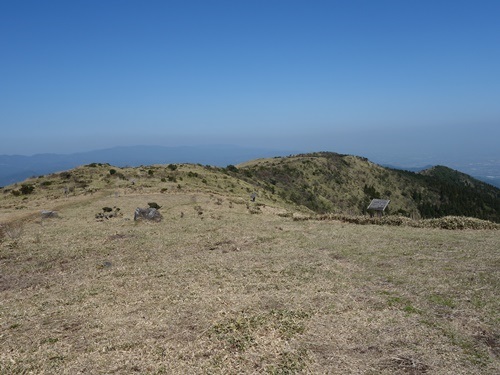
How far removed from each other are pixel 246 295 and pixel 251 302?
35.8 inches

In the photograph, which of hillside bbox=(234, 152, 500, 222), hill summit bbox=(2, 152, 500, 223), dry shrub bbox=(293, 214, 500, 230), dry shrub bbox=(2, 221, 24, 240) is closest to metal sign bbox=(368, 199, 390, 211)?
dry shrub bbox=(293, 214, 500, 230)

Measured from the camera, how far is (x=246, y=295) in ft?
57.2

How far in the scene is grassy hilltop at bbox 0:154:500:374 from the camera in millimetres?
12141

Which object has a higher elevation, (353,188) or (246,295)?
(246,295)

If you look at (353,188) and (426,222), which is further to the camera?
(353,188)

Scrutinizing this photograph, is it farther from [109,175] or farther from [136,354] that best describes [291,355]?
[109,175]

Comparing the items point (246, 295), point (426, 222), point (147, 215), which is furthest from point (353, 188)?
point (246, 295)

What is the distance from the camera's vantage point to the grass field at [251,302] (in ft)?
39.5

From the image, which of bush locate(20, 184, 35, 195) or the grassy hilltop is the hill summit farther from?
the grassy hilltop

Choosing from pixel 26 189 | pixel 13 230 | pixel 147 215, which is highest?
pixel 26 189

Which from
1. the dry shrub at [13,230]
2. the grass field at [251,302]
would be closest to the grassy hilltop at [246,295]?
the grass field at [251,302]

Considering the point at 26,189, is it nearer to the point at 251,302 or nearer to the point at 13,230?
the point at 13,230

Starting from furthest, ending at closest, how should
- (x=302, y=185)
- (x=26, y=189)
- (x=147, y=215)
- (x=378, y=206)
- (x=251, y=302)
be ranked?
(x=302, y=185) < (x=26, y=189) < (x=378, y=206) < (x=147, y=215) < (x=251, y=302)

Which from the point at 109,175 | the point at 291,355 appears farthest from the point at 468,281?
the point at 109,175
